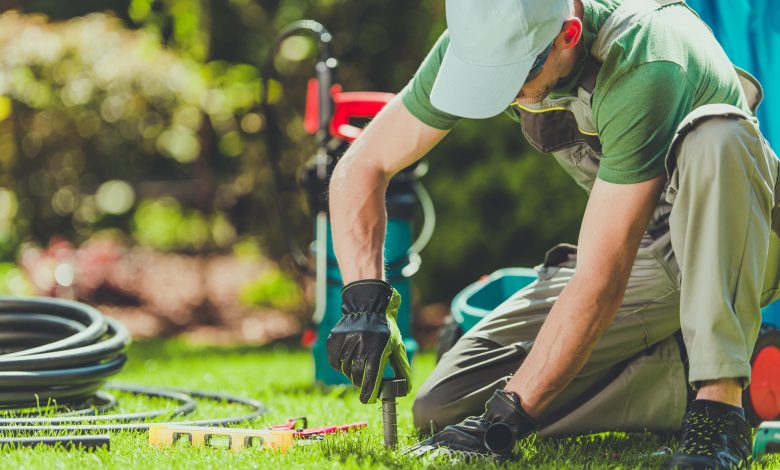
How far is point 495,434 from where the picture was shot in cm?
234

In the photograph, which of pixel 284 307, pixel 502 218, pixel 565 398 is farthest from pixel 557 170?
pixel 565 398

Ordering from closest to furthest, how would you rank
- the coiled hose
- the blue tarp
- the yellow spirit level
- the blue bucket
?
1. the yellow spirit level
2. the coiled hose
3. the blue tarp
4. the blue bucket

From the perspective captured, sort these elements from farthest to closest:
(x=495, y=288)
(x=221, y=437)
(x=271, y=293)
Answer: (x=271, y=293) < (x=495, y=288) < (x=221, y=437)

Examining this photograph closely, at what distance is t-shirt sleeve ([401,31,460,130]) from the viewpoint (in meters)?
2.67

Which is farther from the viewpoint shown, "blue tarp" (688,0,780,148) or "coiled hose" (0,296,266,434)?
"blue tarp" (688,0,780,148)

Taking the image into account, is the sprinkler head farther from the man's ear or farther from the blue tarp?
the blue tarp

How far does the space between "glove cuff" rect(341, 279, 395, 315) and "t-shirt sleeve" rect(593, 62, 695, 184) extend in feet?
2.00

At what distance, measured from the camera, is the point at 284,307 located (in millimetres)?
6922

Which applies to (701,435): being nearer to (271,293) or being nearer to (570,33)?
(570,33)

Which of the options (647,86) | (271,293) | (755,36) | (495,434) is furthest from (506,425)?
(271,293)

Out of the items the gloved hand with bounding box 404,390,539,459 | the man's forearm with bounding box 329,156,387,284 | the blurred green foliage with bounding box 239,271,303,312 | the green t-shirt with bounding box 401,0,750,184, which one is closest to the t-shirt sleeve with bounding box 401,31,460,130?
the man's forearm with bounding box 329,156,387,284

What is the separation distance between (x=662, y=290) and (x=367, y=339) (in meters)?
1.00

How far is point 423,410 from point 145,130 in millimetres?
4979

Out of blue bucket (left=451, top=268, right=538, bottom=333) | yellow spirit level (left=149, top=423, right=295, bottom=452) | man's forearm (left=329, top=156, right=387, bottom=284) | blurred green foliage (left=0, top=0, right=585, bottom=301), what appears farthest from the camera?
blurred green foliage (left=0, top=0, right=585, bottom=301)
